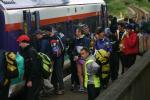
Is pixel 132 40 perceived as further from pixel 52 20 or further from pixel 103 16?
pixel 103 16

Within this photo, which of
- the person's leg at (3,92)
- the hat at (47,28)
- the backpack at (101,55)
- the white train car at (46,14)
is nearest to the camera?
the person's leg at (3,92)

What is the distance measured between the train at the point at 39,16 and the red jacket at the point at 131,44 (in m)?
2.01

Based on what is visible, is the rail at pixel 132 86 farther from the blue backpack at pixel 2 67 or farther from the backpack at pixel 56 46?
the backpack at pixel 56 46

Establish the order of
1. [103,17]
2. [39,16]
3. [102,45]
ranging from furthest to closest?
[103,17]
[39,16]
[102,45]

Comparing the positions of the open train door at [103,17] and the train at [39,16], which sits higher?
the train at [39,16]

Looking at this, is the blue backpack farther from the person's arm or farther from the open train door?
the open train door

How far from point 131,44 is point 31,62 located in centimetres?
496

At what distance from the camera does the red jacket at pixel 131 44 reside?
43.3 ft

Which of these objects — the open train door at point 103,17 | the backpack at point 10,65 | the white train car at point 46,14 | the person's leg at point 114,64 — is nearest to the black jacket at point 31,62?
the backpack at point 10,65

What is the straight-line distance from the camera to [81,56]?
991 centimetres

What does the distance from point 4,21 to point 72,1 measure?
649 cm

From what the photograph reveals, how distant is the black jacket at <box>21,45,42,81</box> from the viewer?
898cm

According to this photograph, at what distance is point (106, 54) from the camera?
10.7 meters

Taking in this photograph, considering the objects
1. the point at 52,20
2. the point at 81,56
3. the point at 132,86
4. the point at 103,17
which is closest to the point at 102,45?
the point at 81,56
